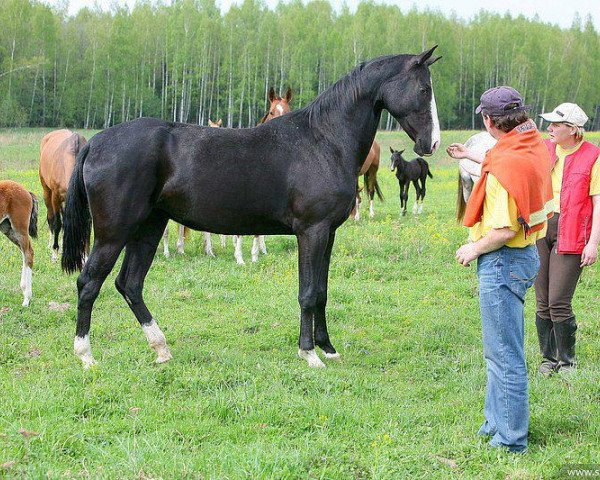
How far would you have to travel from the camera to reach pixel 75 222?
5.75 metres

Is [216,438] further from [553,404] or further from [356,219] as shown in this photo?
[356,219]

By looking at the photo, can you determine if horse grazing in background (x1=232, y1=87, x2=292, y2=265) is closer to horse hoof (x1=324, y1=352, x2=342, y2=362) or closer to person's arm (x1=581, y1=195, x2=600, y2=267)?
horse hoof (x1=324, y1=352, x2=342, y2=362)

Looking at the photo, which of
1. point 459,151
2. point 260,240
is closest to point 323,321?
point 459,151

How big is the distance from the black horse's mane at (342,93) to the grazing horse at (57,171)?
492 centimetres

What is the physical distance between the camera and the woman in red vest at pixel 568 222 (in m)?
5.34

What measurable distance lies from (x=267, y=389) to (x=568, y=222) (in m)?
2.89

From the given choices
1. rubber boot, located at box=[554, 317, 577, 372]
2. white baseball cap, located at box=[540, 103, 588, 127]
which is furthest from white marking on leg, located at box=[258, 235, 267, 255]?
white baseball cap, located at box=[540, 103, 588, 127]

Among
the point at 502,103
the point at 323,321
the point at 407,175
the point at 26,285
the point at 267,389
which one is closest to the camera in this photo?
the point at 502,103

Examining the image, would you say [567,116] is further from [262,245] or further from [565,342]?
[262,245]

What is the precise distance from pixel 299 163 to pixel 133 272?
1.80 m

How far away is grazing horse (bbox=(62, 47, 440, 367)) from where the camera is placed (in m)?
5.41

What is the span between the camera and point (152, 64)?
5716cm

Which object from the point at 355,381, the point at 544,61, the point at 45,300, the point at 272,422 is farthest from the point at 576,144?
the point at 544,61

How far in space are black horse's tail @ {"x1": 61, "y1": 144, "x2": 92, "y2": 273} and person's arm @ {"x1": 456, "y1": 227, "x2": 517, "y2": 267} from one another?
3.45 meters
